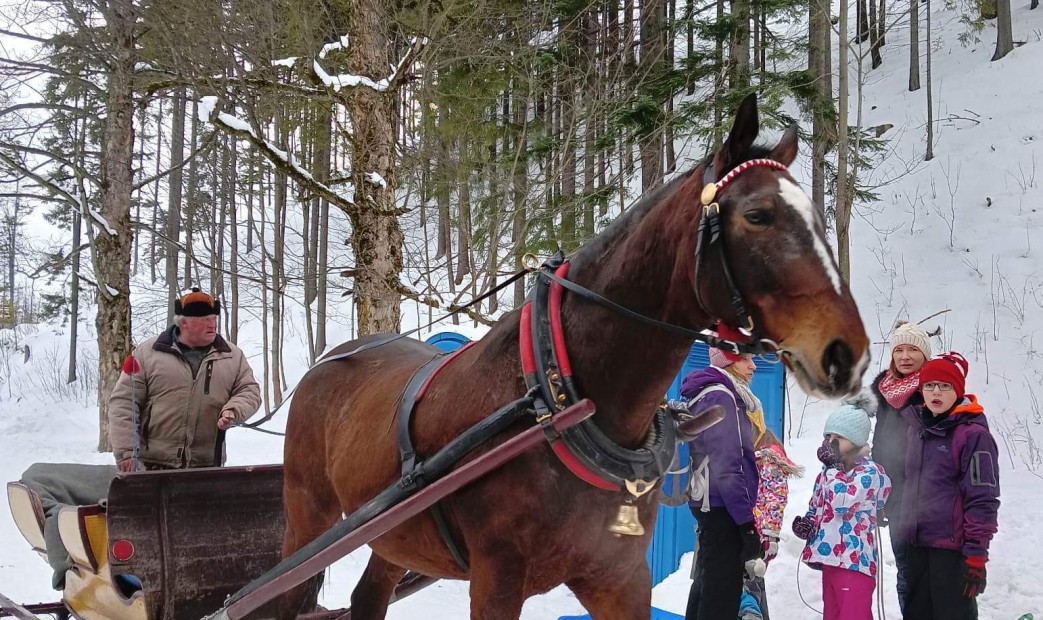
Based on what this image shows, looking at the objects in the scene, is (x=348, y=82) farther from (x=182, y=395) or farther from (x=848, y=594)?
(x=848, y=594)

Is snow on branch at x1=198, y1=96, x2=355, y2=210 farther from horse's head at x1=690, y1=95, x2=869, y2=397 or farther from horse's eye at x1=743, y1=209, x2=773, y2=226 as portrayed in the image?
horse's eye at x1=743, y1=209, x2=773, y2=226

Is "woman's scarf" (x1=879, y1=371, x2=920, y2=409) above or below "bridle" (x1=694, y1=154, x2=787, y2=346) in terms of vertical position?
below

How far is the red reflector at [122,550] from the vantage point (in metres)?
3.45

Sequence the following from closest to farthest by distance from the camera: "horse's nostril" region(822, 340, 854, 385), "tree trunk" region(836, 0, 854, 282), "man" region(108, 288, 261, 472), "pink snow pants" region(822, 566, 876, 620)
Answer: "horse's nostril" region(822, 340, 854, 385), "pink snow pants" region(822, 566, 876, 620), "man" region(108, 288, 261, 472), "tree trunk" region(836, 0, 854, 282)

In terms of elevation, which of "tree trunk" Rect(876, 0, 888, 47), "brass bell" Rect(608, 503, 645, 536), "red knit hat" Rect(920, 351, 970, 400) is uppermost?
"tree trunk" Rect(876, 0, 888, 47)

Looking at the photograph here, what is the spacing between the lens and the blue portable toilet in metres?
5.43

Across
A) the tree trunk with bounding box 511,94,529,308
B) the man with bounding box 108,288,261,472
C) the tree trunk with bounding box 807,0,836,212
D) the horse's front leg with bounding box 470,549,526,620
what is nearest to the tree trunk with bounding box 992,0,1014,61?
the tree trunk with bounding box 807,0,836,212

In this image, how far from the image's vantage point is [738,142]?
182cm

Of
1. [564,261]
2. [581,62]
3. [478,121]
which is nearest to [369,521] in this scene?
[564,261]

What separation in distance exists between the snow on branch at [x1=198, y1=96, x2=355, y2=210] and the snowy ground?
3038 millimetres

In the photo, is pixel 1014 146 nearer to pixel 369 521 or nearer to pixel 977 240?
pixel 977 240

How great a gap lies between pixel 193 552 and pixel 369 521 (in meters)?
1.96

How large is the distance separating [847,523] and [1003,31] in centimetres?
2303

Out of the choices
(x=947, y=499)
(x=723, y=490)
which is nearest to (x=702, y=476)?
(x=723, y=490)
